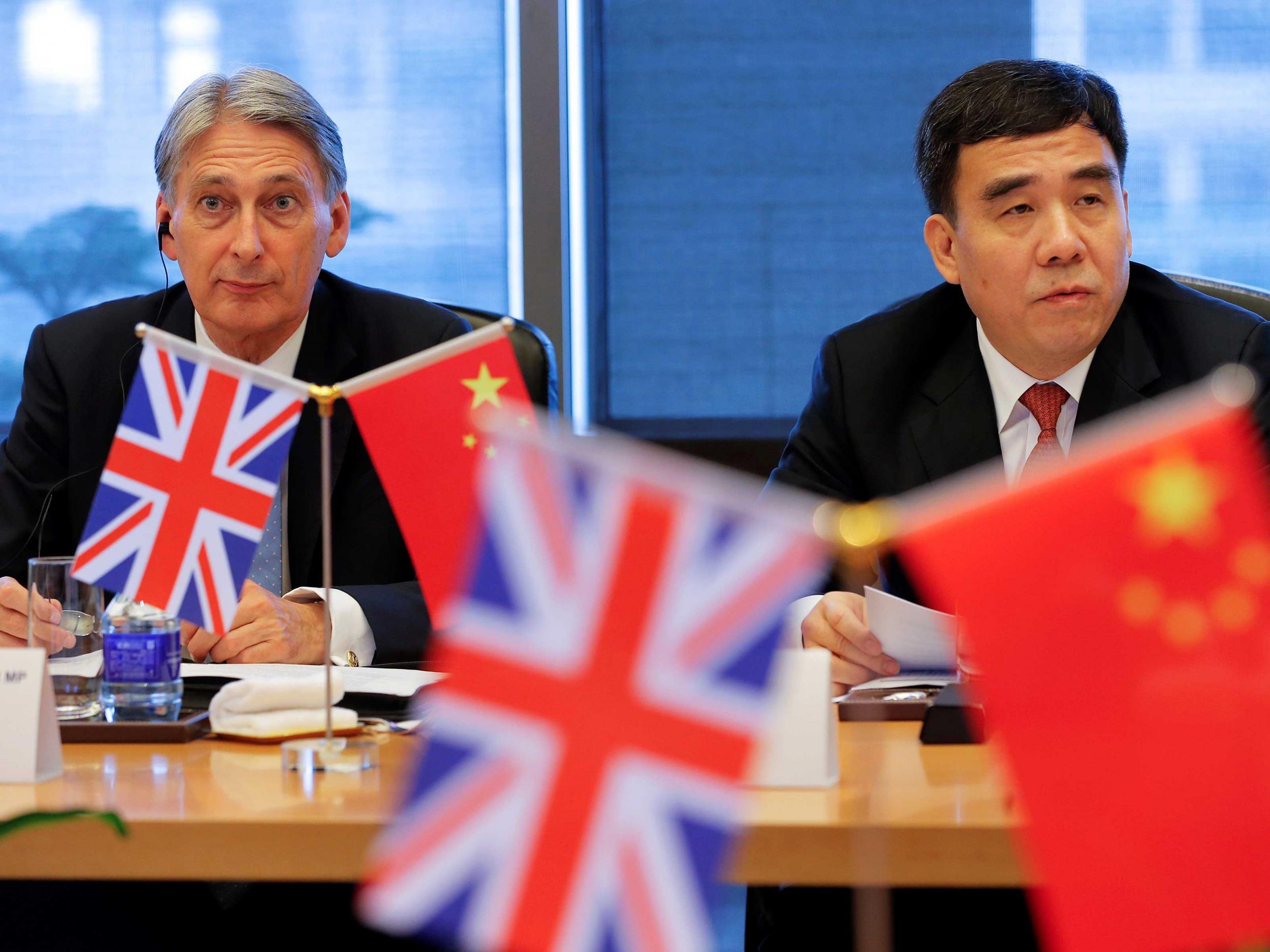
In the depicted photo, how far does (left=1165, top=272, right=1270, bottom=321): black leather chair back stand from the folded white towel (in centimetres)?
Result: 167

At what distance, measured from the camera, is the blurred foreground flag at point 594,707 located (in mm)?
668

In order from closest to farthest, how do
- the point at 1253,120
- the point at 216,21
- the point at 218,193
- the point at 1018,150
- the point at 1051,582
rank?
the point at 1051,582, the point at 1018,150, the point at 218,193, the point at 1253,120, the point at 216,21

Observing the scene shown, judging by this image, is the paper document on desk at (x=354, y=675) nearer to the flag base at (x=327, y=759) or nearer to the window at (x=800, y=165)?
the flag base at (x=327, y=759)

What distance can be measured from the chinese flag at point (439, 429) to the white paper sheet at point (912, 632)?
0.46 m

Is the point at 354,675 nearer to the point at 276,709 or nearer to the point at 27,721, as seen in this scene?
the point at 276,709

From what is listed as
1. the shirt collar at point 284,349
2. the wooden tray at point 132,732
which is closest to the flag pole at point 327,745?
the wooden tray at point 132,732

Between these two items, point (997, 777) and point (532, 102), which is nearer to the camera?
point (997, 777)

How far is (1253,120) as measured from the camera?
11.2 ft

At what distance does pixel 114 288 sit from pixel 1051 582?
11.6 feet

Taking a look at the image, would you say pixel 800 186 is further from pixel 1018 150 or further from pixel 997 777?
pixel 997 777

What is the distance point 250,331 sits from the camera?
7.55 feet

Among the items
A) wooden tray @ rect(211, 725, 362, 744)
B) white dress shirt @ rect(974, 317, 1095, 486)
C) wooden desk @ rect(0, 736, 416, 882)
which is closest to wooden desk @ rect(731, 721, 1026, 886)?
wooden desk @ rect(0, 736, 416, 882)

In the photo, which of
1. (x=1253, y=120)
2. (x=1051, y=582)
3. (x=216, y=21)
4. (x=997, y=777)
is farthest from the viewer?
(x=216, y=21)

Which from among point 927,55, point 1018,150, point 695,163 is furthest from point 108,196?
point 1018,150
